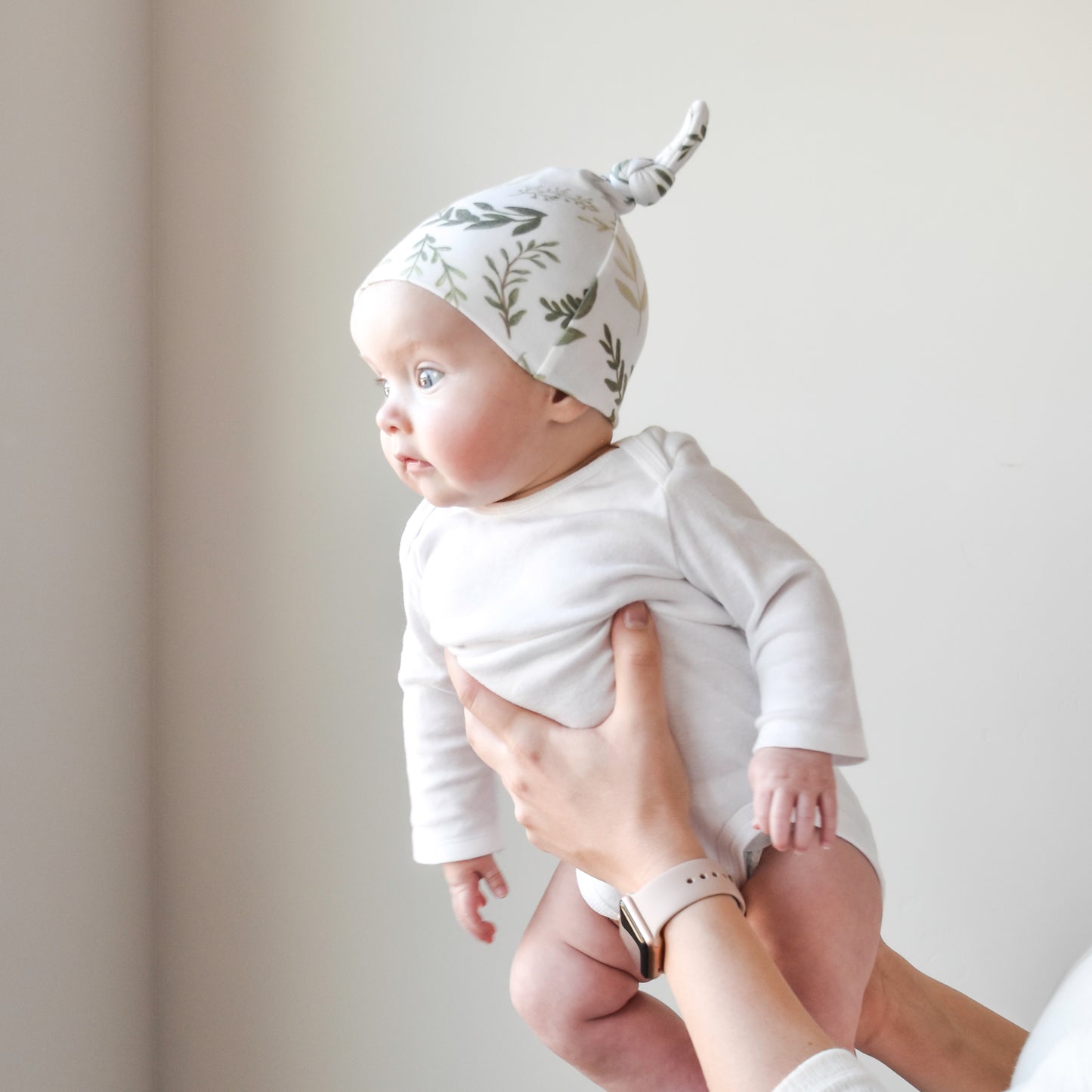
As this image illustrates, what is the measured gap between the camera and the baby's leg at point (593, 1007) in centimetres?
96

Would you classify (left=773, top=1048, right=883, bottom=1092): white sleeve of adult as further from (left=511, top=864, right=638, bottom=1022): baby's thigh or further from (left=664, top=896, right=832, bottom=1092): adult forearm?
(left=511, top=864, right=638, bottom=1022): baby's thigh

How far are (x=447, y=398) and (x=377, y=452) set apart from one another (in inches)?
23.0

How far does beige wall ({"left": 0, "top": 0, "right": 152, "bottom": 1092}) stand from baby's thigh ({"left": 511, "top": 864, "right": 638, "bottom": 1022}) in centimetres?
60

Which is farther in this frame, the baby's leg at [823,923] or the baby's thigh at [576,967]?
the baby's thigh at [576,967]

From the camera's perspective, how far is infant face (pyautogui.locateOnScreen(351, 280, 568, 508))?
85cm

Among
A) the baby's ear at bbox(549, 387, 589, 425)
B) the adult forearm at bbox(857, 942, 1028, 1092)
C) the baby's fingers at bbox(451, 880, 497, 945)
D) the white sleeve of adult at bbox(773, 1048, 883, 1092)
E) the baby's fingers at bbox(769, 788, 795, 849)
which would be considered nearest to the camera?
the white sleeve of adult at bbox(773, 1048, 883, 1092)

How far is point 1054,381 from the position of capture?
1.29m

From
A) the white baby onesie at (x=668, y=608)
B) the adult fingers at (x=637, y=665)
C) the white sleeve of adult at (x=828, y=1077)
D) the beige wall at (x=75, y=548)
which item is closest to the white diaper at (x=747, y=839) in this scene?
the white baby onesie at (x=668, y=608)

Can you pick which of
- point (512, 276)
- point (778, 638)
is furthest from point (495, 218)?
point (778, 638)

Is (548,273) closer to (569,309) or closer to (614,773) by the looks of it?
(569,309)

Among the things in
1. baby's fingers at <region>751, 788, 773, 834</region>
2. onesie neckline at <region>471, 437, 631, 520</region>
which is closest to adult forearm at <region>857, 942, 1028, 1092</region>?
baby's fingers at <region>751, 788, 773, 834</region>

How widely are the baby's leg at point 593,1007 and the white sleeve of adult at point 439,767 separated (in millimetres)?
100

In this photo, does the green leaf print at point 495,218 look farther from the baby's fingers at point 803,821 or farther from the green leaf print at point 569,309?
the baby's fingers at point 803,821

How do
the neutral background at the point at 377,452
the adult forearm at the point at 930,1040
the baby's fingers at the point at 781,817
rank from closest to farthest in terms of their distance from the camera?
the baby's fingers at the point at 781,817 < the adult forearm at the point at 930,1040 < the neutral background at the point at 377,452
